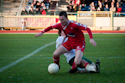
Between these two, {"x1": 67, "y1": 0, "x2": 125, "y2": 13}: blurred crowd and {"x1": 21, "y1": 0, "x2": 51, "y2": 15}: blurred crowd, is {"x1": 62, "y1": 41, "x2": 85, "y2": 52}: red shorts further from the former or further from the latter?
{"x1": 21, "y1": 0, "x2": 51, "y2": 15}: blurred crowd

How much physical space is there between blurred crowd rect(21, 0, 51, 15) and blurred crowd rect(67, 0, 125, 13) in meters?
3.32

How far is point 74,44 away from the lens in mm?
5641

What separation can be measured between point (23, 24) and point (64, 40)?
19.4 m

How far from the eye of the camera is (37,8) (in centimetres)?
2919

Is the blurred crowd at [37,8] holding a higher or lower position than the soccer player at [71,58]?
higher

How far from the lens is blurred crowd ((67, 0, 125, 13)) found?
27.8 meters

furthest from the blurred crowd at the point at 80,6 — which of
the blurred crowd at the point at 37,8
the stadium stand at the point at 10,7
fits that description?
the stadium stand at the point at 10,7

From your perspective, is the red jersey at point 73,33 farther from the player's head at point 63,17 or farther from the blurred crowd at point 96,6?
the blurred crowd at point 96,6

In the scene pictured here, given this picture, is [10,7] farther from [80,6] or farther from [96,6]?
[96,6]

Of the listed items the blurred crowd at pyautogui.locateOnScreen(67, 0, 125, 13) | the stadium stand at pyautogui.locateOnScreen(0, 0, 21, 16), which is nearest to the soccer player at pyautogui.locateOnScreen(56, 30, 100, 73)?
the blurred crowd at pyautogui.locateOnScreen(67, 0, 125, 13)

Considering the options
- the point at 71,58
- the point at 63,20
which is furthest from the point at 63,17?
the point at 71,58

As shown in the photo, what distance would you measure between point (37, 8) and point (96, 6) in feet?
25.2

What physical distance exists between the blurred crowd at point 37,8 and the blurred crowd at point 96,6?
332 centimetres

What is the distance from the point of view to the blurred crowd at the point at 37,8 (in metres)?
27.5
